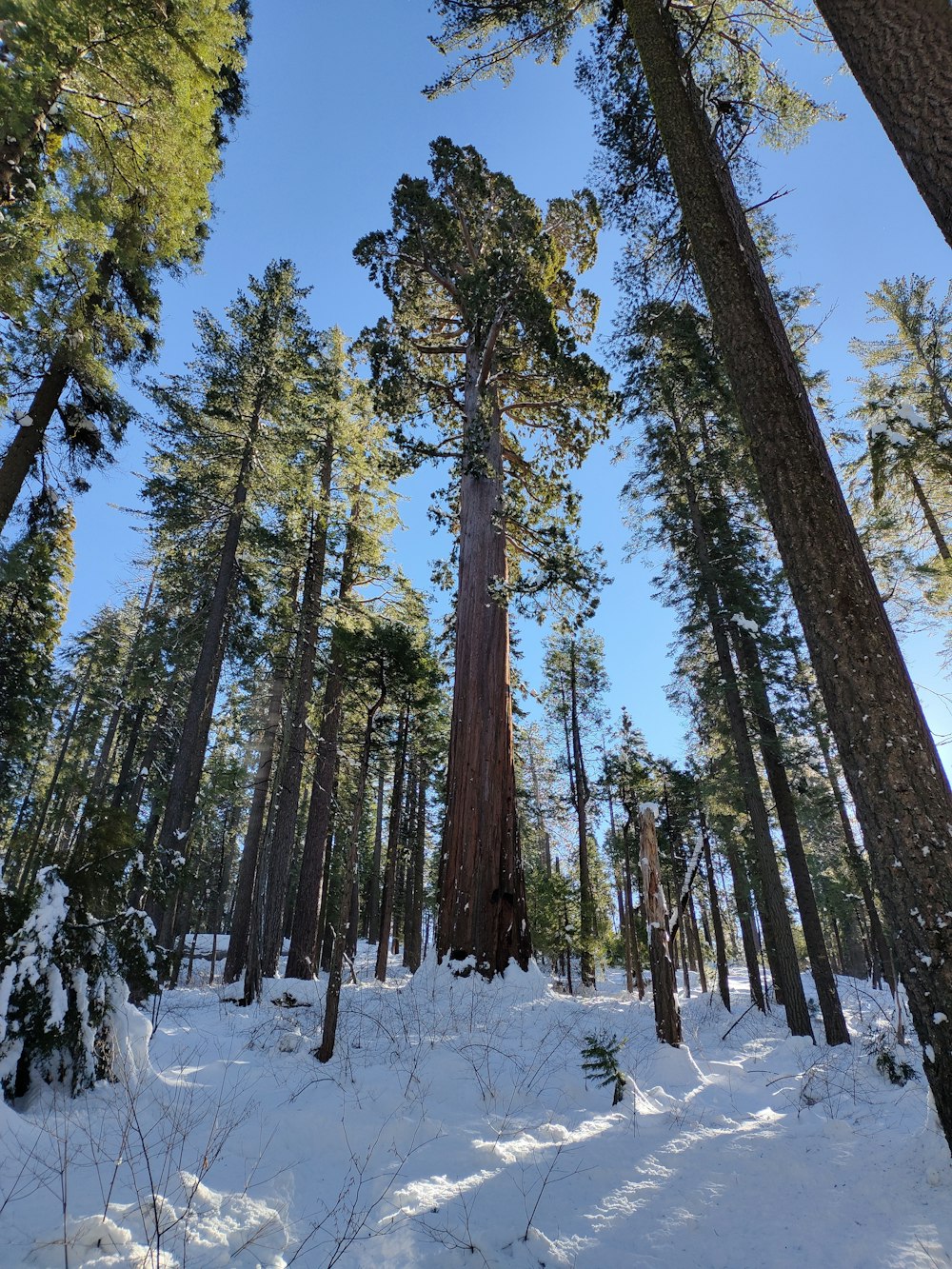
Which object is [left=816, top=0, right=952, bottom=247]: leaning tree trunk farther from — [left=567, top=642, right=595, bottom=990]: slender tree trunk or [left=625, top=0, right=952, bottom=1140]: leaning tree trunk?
[left=567, top=642, right=595, bottom=990]: slender tree trunk

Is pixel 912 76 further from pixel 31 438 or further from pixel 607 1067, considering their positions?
pixel 31 438

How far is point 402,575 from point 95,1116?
1338 cm

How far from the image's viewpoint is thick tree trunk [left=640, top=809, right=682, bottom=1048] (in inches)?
247

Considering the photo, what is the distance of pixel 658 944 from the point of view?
6.55 metres

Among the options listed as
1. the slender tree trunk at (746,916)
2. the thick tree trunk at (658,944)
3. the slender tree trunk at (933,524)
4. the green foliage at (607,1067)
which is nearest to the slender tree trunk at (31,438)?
the green foliage at (607,1067)

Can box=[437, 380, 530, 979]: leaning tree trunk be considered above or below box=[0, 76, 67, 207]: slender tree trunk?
below

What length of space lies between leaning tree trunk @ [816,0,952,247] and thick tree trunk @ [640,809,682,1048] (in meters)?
6.29

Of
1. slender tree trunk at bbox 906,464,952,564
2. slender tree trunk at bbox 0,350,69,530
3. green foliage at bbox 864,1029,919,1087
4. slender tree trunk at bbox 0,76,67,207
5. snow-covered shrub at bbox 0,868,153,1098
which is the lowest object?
green foliage at bbox 864,1029,919,1087

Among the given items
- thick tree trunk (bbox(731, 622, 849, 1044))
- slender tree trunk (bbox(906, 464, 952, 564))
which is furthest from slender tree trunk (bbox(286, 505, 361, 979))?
slender tree trunk (bbox(906, 464, 952, 564))

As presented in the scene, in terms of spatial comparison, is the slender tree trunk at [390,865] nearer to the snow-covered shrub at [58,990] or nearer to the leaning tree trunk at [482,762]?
the leaning tree trunk at [482,762]

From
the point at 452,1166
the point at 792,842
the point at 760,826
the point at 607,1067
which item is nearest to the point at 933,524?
the point at 792,842

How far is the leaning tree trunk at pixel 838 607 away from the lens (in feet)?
9.64

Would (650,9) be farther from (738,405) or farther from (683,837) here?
(683,837)

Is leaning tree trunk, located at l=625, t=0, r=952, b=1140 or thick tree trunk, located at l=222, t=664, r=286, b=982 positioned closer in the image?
leaning tree trunk, located at l=625, t=0, r=952, b=1140
